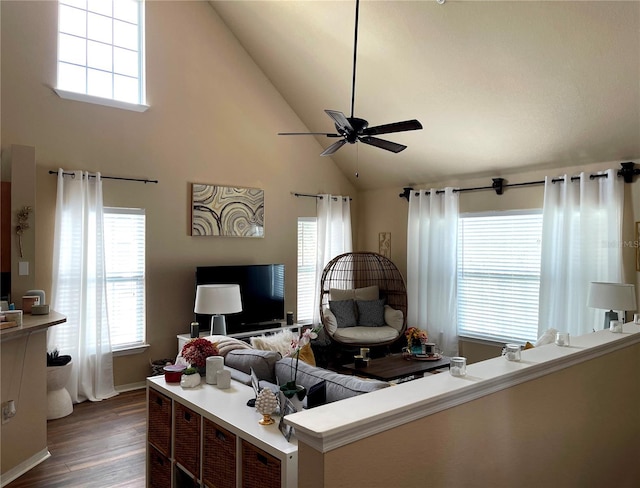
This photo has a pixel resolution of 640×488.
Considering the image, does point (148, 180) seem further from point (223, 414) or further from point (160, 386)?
point (223, 414)

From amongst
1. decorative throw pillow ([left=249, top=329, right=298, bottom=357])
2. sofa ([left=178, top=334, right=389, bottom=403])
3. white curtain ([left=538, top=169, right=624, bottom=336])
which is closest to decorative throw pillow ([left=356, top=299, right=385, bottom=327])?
white curtain ([left=538, top=169, right=624, bottom=336])

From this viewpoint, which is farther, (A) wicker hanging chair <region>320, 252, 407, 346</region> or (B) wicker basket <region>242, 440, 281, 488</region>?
(A) wicker hanging chair <region>320, 252, 407, 346</region>

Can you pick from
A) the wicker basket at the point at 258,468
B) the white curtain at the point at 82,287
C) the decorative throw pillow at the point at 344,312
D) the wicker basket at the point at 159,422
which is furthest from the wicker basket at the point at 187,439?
the decorative throw pillow at the point at 344,312

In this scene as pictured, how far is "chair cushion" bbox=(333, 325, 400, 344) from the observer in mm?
6117

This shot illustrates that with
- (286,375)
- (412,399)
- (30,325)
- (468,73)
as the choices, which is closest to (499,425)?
(412,399)

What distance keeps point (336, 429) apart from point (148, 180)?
4.71 metres

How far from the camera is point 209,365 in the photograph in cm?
295

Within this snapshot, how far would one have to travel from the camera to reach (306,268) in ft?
23.1

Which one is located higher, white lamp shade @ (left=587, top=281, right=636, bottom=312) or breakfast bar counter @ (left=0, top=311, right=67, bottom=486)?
white lamp shade @ (left=587, top=281, right=636, bottom=312)

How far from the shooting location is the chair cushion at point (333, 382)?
7.88 feet

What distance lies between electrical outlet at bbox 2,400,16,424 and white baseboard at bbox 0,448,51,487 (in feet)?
1.18

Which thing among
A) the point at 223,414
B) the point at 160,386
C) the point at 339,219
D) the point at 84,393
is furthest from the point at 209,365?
the point at 339,219

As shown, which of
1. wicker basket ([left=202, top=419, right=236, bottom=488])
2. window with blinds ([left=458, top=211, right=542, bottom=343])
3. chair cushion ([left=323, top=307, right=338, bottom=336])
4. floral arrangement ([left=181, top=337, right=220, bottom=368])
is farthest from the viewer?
chair cushion ([left=323, top=307, right=338, bottom=336])

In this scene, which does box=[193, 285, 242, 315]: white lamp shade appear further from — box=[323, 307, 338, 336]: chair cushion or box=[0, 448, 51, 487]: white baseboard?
box=[323, 307, 338, 336]: chair cushion
